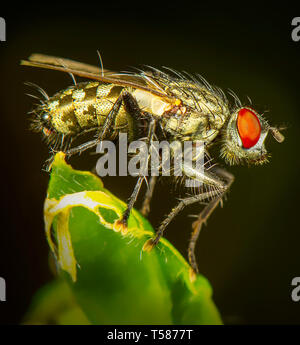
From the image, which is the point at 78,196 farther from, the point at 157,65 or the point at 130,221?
the point at 157,65

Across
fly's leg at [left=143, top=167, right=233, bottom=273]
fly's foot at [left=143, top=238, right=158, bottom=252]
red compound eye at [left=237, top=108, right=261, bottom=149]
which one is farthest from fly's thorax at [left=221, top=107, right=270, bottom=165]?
fly's foot at [left=143, top=238, right=158, bottom=252]

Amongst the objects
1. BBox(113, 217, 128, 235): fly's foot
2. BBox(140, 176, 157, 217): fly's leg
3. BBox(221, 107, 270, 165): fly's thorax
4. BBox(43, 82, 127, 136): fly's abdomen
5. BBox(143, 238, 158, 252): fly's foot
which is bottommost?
BBox(143, 238, 158, 252): fly's foot

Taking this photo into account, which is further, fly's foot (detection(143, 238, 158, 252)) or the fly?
the fly

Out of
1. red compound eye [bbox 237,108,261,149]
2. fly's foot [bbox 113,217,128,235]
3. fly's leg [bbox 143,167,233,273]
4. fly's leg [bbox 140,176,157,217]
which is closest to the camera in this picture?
fly's foot [bbox 113,217,128,235]

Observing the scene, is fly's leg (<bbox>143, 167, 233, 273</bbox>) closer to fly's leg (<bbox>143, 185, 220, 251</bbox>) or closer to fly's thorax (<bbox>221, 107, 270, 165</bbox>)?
fly's leg (<bbox>143, 185, 220, 251</bbox>)

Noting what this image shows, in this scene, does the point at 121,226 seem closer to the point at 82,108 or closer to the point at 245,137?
the point at 82,108

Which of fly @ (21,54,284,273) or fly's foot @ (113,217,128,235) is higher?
fly @ (21,54,284,273)

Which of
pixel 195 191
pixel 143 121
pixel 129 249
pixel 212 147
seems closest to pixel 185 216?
pixel 195 191

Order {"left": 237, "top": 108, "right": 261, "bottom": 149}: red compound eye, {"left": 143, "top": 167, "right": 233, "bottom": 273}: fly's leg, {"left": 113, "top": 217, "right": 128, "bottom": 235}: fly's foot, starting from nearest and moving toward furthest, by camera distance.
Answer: {"left": 113, "top": 217, "right": 128, "bottom": 235}: fly's foot, {"left": 143, "top": 167, "right": 233, "bottom": 273}: fly's leg, {"left": 237, "top": 108, "right": 261, "bottom": 149}: red compound eye

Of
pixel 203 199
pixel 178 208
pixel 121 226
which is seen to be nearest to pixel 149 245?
pixel 121 226
